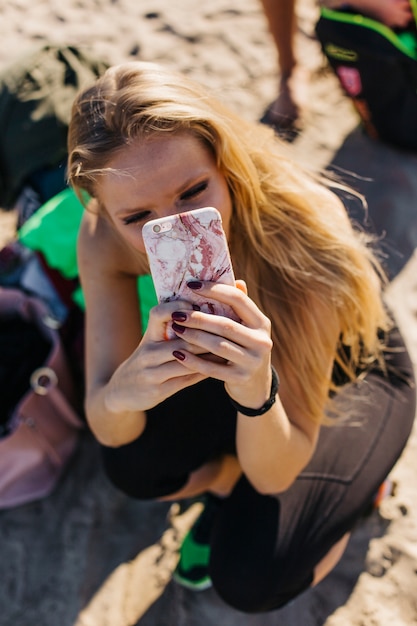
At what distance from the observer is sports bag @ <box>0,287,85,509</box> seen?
2.17 meters

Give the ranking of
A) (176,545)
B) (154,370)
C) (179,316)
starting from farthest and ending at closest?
(176,545), (154,370), (179,316)

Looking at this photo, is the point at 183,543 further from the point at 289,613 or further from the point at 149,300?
the point at 149,300

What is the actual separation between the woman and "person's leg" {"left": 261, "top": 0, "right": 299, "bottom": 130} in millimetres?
1549

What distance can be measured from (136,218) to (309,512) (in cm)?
93

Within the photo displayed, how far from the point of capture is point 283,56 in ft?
10.5

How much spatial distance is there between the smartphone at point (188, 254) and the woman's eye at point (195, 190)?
0.18 m

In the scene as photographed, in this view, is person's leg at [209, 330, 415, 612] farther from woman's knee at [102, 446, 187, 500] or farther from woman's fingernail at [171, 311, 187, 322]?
woman's fingernail at [171, 311, 187, 322]

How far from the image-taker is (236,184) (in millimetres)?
1494

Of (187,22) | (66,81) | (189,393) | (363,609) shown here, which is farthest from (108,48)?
(363,609)

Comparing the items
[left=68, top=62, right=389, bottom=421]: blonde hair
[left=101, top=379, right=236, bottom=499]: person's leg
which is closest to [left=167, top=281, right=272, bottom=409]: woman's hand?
[left=68, top=62, right=389, bottom=421]: blonde hair

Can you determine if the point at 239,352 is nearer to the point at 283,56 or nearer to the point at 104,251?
the point at 104,251

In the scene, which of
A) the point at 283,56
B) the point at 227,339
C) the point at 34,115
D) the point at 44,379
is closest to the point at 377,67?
the point at 283,56

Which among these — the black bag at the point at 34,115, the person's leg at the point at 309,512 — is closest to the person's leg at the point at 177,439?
the person's leg at the point at 309,512

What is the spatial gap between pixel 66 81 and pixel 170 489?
168 centimetres
